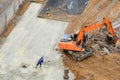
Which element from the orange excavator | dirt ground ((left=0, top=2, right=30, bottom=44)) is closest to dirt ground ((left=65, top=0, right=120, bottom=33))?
the orange excavator

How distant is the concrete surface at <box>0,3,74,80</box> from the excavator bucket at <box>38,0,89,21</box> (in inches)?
40.9

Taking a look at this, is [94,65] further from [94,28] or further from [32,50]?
[32,50]

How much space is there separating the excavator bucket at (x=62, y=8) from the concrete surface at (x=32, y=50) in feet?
3.41

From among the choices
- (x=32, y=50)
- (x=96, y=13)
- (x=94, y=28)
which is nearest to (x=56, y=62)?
(x=32, y=50)

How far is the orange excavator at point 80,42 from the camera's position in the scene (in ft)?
95.1

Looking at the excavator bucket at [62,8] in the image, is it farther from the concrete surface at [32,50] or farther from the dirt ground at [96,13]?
the concrete surface at [32,50]

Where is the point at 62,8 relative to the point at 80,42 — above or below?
above

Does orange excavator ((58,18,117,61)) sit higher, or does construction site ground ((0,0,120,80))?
orange excavator ((58,18,117,61))

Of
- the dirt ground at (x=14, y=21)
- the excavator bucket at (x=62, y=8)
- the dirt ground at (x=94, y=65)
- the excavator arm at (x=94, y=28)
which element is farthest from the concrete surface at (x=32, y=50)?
the excavator arm at (x=94, y=28)

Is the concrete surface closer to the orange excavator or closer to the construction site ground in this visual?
the construction site ground

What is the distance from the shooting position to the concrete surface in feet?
89.6

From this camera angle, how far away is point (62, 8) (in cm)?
3638

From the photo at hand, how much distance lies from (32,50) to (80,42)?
4.06m

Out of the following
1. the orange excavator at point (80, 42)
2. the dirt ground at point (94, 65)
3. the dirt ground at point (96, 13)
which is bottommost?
the dirt ground at point (94, 65)
